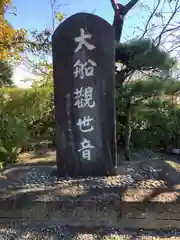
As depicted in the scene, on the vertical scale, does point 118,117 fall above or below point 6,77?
below

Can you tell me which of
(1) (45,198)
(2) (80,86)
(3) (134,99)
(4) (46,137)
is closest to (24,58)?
(4) (46,137)

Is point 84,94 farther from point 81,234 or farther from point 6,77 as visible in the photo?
point 6,77

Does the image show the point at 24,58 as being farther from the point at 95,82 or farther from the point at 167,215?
the point at 167,215

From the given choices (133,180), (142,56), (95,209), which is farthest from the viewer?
(142,56)

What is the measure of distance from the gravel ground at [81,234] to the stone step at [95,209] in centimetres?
8

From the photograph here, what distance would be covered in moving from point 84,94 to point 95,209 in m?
1.33

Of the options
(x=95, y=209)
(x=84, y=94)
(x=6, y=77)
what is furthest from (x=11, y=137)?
(x=6, y=77)

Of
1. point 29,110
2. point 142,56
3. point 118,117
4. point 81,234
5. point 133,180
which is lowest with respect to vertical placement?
point 81,234

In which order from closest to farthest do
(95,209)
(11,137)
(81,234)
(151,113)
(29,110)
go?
(81,234) < (95,209) < (11,137) < (151,113) < (29,110)

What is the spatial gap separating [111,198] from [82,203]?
0.90 feet

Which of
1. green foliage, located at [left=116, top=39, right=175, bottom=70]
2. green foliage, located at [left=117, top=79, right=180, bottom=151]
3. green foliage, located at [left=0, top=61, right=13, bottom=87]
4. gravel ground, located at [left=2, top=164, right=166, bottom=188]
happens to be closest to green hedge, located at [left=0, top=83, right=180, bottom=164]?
green foliage, located at [left=117, top=79, right=180, bottom=151]

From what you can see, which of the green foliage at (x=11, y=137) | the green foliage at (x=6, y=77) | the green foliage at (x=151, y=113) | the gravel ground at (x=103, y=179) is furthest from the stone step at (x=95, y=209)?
the green foliage at (x=6, y=77)

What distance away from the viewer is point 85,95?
10.3ft

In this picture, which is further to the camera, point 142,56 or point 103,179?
point 142,56
